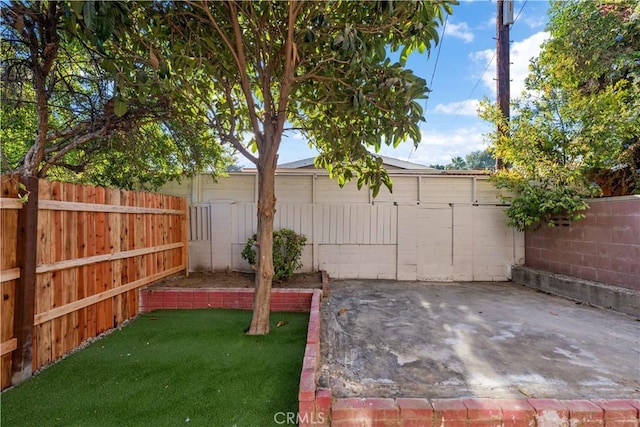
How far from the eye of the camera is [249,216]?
621cm

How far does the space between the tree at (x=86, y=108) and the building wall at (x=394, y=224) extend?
112 cm

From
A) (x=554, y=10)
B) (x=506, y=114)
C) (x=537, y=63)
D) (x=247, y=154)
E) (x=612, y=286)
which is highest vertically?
(x=554, y=10)

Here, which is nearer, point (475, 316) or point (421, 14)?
point (421, 14)

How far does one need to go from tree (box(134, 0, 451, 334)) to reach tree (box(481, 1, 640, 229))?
329cm

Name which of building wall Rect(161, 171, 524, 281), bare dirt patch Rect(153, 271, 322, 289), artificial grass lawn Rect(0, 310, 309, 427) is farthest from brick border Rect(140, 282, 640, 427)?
building wall Rect(161, 171, 524, 281)

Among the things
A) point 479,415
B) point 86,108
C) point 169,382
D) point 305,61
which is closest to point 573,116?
point 305,61

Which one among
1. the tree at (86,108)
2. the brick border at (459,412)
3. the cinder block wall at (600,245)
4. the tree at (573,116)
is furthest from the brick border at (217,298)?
the cinder block wall at (600,245)

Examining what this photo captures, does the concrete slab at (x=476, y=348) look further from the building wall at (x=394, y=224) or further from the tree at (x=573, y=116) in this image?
the tree at (x=573, y=116)

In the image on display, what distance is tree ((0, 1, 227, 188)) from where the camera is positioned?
2553mm

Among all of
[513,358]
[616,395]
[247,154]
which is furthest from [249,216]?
[616,395]

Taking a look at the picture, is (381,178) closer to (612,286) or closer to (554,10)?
(612,286)

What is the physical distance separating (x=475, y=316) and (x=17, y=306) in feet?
15.8

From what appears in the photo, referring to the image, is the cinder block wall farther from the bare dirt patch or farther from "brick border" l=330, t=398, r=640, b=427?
the bare dirt patch

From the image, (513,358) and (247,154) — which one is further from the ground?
(247,154)
